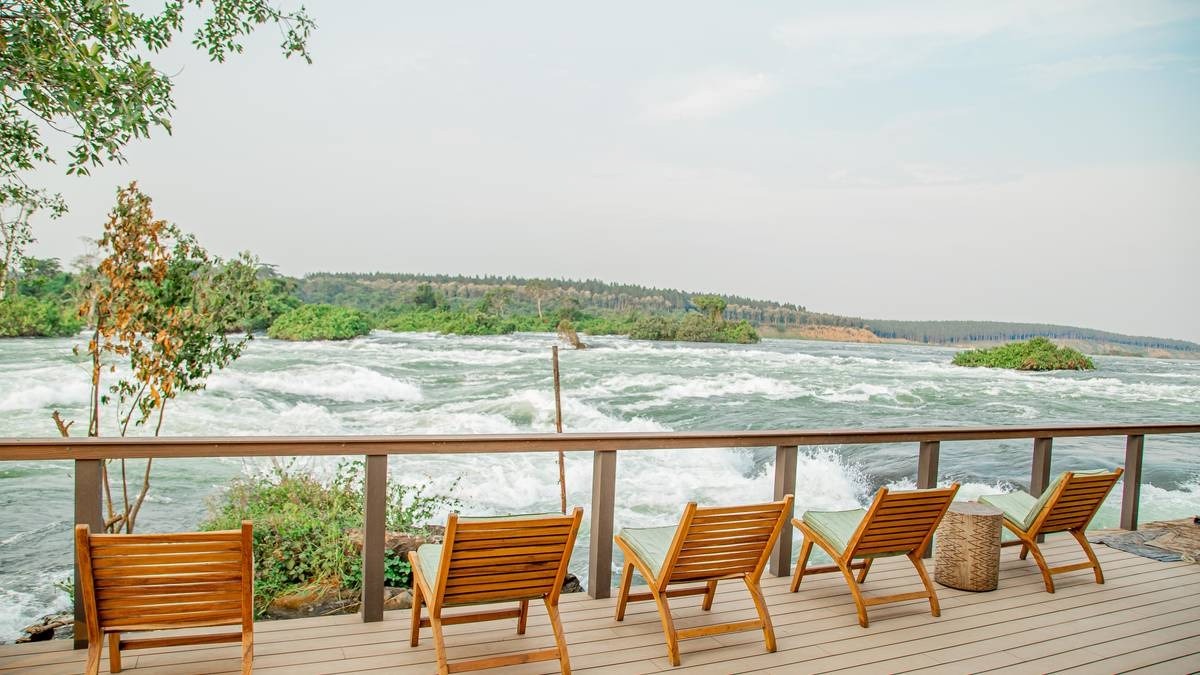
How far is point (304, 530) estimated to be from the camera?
576cm

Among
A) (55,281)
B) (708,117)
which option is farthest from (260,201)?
(708,117)

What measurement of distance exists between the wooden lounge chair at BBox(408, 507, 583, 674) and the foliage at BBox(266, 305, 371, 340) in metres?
21.1

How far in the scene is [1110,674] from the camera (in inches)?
115

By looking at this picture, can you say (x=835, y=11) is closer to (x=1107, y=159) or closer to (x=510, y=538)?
(x=1107, y=159)

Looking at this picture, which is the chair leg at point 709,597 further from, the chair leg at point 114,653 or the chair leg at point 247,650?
the chair leg at point 114,653

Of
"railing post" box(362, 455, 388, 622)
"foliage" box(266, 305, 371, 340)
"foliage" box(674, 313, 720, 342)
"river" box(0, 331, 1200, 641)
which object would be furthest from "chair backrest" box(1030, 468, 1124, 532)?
"foliage" box(674, 313, 720, 342)

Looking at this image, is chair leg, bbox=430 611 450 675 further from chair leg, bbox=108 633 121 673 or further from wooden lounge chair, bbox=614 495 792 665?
chair leg, bbox=108 633 121 673

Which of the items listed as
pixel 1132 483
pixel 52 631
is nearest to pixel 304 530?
pixel 52 631

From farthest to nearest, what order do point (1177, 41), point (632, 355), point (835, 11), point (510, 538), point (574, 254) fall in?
point (632, 355) < point (574, 254) < point (835, 11) < point (1177, 41) < point (510, 538)

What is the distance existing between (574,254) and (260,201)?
29.3ft

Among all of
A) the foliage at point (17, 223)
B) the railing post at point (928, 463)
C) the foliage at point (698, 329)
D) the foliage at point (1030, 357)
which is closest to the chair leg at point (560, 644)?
the railing post at point (928, 463)

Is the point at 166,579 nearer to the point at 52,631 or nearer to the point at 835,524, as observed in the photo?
the point at 835,524

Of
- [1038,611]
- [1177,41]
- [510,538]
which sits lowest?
[1038,611]

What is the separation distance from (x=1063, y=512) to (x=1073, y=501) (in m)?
0.07
